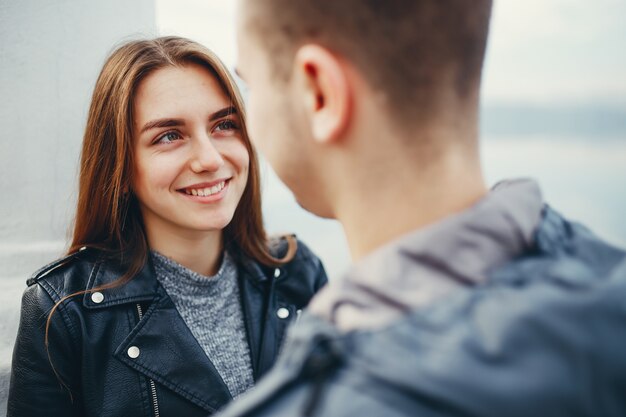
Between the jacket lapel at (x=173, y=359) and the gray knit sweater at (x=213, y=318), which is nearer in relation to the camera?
the jacket lapel at (x=173, y=359)

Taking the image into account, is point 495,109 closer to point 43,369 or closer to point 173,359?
point 173,359

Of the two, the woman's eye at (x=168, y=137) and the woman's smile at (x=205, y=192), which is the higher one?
the woman's eye at (x=168, y=137)

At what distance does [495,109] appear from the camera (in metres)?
1.93

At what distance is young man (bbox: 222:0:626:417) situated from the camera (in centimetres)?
58

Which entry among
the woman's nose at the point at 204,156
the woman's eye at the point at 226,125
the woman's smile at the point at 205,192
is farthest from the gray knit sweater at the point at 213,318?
the woman's eye at the point at 226,125

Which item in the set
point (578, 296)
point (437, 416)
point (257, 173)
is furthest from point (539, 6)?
point (437, 416)

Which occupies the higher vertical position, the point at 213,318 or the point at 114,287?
the point at 114,287

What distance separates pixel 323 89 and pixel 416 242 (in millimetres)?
258

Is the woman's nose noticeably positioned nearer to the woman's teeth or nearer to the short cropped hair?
the woman's teeth

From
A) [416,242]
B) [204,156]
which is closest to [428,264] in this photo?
[416,242]

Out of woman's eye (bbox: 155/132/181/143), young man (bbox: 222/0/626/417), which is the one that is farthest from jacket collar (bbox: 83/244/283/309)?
young man (bbox: 222/0/626/417)

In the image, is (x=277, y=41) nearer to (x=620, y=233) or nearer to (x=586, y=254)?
(x=586, y=254)

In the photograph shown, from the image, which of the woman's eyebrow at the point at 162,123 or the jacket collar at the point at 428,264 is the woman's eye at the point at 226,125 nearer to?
the woman's eyebrow at the point at 162,123

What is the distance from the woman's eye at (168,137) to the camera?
1703 millimetres
